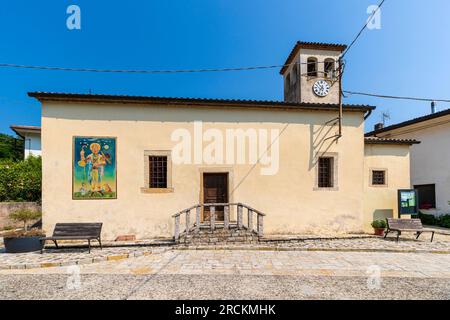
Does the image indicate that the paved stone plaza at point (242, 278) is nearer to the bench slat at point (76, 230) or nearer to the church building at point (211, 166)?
the bench slat at point (76, 230)

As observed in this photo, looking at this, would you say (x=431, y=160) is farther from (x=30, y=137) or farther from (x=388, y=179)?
(x=30, y=137)

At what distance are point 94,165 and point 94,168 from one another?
117 mm

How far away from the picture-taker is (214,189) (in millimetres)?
10273

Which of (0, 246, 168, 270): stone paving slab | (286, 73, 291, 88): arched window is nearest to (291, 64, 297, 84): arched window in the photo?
(286, 73, 291, 88): arched window

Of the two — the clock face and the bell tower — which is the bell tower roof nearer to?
the bell tower

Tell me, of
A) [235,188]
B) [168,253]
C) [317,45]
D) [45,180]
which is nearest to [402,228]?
[235,188]

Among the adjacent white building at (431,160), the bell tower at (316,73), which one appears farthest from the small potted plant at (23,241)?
the adjacent white building at (431,160)

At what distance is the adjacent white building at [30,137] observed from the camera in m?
23.0

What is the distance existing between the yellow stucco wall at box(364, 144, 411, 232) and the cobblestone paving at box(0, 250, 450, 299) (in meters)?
3.88

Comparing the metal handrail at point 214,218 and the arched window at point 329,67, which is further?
the arched window at point 329,67

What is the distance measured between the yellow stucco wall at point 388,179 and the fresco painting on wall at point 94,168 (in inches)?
441

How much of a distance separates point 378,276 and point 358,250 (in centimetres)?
253

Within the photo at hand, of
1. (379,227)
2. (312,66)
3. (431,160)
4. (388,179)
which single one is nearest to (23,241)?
(379,227)
